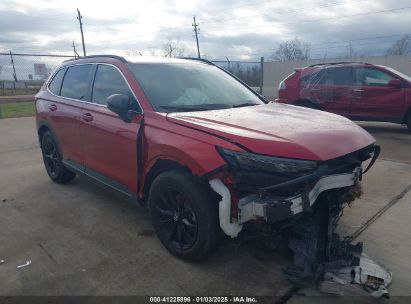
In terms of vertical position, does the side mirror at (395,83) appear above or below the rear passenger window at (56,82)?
below

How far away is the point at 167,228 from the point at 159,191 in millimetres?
374

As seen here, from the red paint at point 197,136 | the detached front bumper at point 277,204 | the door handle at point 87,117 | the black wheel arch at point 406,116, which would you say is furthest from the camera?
the black wheel arch at point 406,116

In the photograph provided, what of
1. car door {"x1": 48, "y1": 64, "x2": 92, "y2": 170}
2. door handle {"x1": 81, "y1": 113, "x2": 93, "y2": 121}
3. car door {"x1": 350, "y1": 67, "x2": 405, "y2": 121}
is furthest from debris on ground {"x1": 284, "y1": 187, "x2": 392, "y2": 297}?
car door {"x1": 350, "y1": 67, "x2": 405, "y2": 121}

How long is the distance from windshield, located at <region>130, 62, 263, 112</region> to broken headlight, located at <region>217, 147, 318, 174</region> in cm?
105

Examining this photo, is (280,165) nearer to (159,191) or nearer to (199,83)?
(159,191)

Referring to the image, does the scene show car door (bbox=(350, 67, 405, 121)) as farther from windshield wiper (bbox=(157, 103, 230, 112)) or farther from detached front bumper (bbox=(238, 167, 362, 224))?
detached front bumper (bbox=(238, 167, 362, 224))

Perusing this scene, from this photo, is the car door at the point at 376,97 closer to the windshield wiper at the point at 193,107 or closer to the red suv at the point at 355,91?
the red suv at the point at 355,91

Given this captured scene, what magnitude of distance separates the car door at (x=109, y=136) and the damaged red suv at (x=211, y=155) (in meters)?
A: 0.01

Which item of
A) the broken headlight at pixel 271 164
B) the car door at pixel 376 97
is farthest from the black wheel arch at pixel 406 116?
the broken headlight at pixel 271 164

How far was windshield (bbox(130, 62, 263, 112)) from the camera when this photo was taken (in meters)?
3.47

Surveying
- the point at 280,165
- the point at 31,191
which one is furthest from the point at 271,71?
the point at 280,165

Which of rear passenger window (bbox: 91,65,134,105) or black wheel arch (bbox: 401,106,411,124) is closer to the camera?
rear passenger window (bbox: 91,65,134,105)

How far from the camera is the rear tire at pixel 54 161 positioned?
16.8 ft

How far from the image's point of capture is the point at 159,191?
3166 mm
